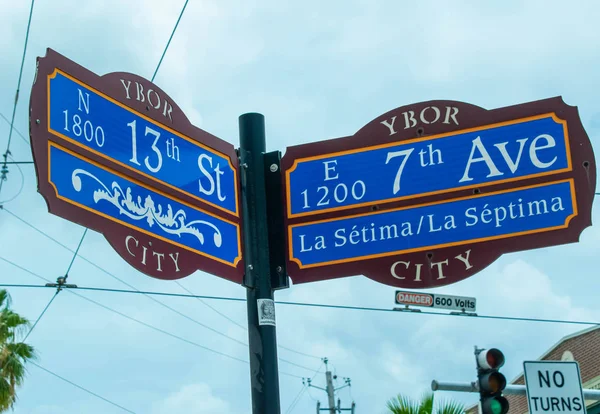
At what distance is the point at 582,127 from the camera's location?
4.96 metres

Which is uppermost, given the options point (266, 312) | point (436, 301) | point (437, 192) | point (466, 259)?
point (436, 301)

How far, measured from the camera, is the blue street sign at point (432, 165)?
193 inches

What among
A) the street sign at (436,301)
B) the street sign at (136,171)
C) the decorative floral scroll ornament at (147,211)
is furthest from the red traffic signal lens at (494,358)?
the decorative floral scroll ornament at (147,211)

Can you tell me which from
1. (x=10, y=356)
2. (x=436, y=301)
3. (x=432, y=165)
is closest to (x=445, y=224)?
(x=432, y=165)

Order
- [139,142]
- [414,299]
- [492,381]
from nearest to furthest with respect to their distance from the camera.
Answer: [139,142]
[414,299]
[492,381]

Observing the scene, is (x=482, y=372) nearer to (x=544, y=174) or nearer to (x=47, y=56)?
(x=544, y=174)

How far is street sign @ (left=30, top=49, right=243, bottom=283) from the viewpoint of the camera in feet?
13.8

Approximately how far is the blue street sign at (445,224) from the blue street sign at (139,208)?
0.47 m

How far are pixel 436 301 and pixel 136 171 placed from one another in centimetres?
407

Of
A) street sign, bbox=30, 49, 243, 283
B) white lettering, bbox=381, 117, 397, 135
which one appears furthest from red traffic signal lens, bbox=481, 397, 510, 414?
street sign, bbox=30, 49, 243, 283

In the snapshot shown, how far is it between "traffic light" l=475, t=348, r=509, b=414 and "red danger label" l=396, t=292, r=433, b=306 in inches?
56.1

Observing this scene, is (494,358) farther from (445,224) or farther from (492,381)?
(445,224)

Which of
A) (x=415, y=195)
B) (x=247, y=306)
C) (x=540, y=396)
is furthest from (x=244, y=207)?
Answer: (x=540, y=396)

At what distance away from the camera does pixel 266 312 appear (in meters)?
5.01
